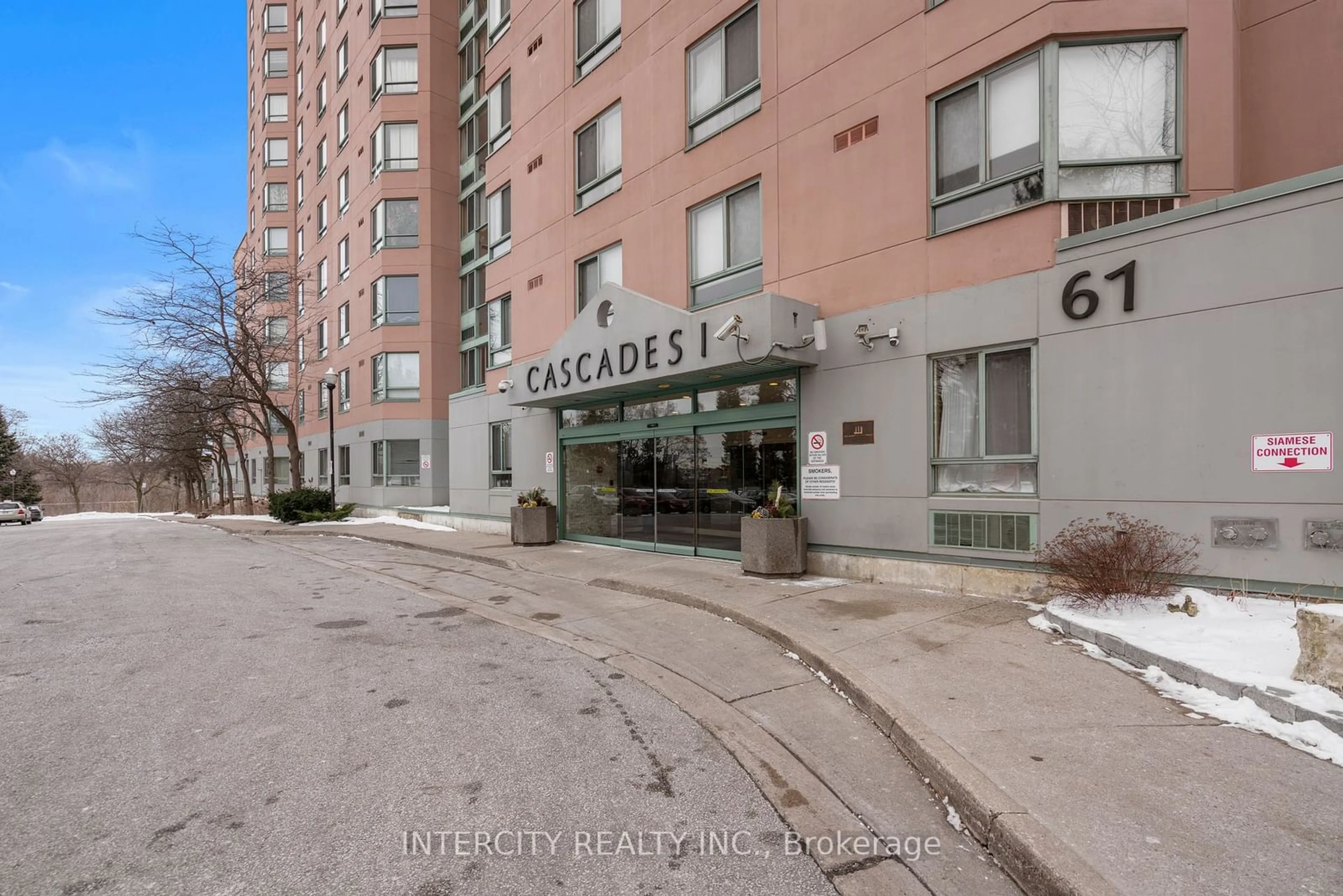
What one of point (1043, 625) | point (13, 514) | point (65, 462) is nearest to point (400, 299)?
point (1043, 625)

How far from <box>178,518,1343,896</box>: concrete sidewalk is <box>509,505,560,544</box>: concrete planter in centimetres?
845

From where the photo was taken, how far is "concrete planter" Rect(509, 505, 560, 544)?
Result: 15125mm

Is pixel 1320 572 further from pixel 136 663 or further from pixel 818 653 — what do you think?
pixel 136 663

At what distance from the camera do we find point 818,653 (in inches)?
242

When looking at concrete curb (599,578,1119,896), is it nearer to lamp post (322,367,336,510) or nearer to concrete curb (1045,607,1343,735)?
concrete curb (1045,607,1343,735)

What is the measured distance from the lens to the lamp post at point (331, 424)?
26125 mm

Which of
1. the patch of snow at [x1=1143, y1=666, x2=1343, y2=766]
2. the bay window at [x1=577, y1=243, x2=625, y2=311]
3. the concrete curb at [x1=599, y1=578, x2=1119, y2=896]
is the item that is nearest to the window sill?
the bay window at [x1=577, y1=243, x2=625, y2=311]

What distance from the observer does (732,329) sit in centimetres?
989

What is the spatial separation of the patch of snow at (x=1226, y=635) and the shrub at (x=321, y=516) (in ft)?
83.0

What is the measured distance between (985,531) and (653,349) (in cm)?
588

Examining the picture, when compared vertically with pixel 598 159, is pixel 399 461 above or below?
below

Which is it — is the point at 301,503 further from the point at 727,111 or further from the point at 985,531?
the point at 985,531

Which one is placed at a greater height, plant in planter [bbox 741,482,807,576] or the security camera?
the security camera

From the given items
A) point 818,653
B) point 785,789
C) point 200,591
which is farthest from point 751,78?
point 200,591
